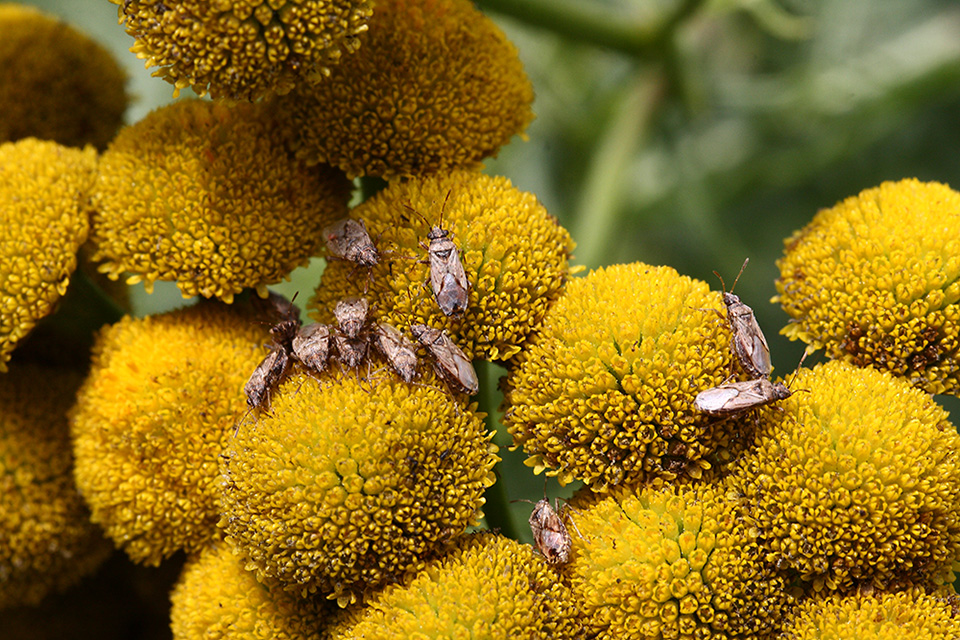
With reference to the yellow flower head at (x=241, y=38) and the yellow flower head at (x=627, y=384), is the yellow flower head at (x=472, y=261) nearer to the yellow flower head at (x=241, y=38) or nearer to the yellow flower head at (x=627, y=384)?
the yellow flower head at (x=627, y=384)

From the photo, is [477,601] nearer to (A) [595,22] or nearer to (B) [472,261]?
(B) [472,261]

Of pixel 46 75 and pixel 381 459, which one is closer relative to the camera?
pixel 381 459

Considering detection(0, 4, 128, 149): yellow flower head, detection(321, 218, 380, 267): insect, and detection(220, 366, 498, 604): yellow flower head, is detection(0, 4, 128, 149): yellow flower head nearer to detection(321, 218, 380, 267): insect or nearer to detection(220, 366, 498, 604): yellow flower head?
detection(321, 218, 380, 267): insect

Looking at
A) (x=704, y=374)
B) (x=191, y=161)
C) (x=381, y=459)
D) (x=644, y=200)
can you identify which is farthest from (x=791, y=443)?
(x=644, y=200)

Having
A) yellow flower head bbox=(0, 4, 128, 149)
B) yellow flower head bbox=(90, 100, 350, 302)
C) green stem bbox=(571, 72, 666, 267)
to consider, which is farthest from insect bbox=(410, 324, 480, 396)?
green stem bbox=(571, 72, 666, 267)

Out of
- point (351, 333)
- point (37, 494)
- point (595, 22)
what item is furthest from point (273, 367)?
point (595, 22)

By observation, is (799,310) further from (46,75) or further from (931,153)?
(931,153)

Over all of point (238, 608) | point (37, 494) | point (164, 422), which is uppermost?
point (164, 422)
